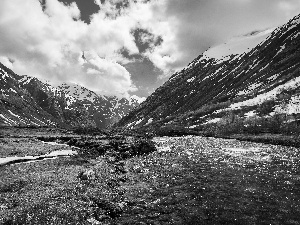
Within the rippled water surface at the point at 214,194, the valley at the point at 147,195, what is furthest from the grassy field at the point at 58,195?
the rippled water surface at the point at 214,194

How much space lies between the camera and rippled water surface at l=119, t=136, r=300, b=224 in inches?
945

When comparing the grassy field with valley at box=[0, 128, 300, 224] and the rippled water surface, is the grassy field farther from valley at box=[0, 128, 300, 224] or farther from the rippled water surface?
the rippled water surface

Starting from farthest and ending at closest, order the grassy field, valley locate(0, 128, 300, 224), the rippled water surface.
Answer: the rippled water surface, valley locate(0, 128, 300, 224), the grassy field

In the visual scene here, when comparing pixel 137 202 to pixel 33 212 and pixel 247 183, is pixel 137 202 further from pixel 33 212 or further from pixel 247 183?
pixel 247 183

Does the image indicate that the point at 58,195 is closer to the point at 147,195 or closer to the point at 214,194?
the point at 147,195

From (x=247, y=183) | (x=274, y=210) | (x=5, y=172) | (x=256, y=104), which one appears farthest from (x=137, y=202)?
(x=256, y=104)

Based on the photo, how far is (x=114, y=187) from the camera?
32594 mm

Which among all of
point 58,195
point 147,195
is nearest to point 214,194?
point 147,195

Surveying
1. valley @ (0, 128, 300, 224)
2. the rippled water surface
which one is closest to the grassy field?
valley @ (0, 128, 300, 224)

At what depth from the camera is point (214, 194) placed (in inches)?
1220

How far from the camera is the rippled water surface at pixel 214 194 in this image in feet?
78.7

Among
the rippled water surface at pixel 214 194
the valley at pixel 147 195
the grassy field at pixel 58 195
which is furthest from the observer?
the rippled water surface at pixel 214 194

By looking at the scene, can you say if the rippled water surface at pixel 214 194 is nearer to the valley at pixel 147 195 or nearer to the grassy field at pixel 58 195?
the valley at pixel 147 195

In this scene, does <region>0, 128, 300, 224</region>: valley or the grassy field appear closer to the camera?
the grassy field
